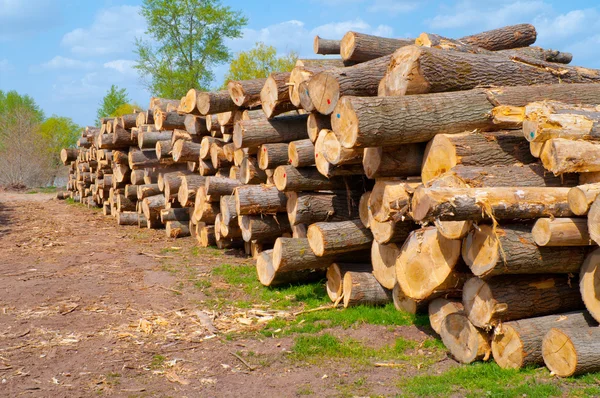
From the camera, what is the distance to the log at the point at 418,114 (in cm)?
568

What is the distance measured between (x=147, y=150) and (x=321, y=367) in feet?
33.8

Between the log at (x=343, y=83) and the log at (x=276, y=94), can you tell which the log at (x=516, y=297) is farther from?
the log at (x=276, y=94)

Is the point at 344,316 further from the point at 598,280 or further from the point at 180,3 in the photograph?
the point at 180,3

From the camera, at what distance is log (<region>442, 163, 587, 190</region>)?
5.35 m

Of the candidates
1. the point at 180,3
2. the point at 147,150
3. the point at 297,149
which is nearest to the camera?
the point at 297,149

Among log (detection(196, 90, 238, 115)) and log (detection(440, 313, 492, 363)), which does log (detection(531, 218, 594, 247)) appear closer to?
log (detection(440, 313, 492, 363))

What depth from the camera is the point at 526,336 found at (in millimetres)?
5023

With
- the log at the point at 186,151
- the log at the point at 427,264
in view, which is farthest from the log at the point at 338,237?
the log at the point at 186,151

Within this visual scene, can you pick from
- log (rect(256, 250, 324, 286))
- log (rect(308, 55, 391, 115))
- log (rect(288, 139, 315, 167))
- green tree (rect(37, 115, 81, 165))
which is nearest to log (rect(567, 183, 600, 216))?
log (rect(308, 55, 391, 115))

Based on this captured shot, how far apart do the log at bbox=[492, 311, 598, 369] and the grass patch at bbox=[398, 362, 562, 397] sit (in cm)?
9

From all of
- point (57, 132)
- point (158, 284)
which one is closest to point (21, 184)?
point (57, 132)

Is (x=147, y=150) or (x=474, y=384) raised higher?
(x=147, y=150)

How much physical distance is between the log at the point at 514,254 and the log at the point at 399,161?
1252mm

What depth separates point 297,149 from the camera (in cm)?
791
